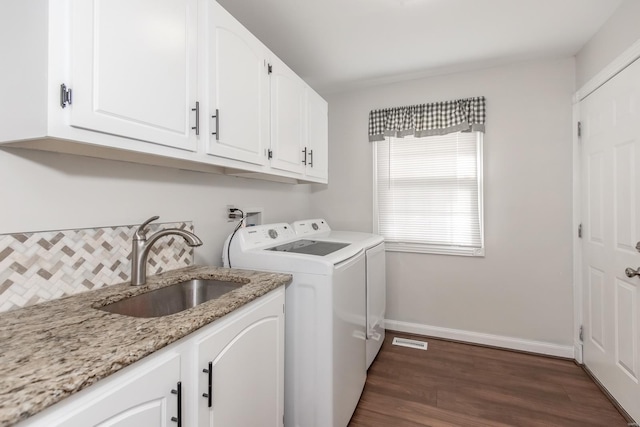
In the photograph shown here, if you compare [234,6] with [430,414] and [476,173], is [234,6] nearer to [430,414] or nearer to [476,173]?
[476,173]

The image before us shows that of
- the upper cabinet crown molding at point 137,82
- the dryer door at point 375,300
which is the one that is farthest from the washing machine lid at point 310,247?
the upper cabinet crown molding at point 137,82

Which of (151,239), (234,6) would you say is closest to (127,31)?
(151,239)

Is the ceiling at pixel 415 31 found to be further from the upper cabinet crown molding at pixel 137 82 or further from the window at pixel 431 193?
the window at pixel 431 193

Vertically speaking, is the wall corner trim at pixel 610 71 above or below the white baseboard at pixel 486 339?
above

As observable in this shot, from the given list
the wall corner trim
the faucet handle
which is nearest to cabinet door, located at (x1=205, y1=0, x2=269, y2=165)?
the faucet handle

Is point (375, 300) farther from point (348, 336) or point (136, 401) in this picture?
point (136, 401)

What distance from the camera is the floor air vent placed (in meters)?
2.64

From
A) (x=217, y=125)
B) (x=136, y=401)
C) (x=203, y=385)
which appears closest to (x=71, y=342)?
(x=136, y=401)

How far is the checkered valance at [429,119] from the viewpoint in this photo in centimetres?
259

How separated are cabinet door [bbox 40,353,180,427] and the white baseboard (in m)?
2.43

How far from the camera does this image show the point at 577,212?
233 cm

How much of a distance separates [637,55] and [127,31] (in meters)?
2.44

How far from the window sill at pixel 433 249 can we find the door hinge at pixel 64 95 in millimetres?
2587

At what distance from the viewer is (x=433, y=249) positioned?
2.79 m
